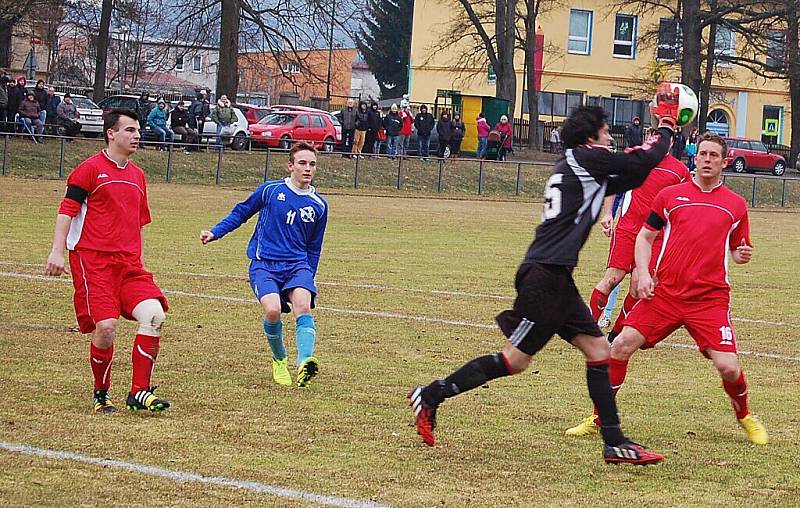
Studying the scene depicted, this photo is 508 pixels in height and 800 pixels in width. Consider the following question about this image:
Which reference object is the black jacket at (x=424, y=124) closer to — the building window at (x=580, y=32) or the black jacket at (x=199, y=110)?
the black jacket at (x=199, y=110)

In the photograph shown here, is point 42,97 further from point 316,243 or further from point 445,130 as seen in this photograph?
point 316,243

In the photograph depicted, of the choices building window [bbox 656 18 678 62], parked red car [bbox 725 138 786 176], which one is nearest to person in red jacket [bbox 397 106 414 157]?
building window [bbox 656 18 678 62]

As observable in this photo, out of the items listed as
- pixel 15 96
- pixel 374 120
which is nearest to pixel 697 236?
pixel 15 96

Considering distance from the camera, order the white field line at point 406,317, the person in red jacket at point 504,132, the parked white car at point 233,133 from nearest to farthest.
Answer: the white field line at point 406,317, the parked white car at point 233,133, the person in red jacket at point 504,132

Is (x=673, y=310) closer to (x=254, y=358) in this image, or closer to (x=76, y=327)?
(x=254, y=358)

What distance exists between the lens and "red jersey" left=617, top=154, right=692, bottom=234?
9867mm

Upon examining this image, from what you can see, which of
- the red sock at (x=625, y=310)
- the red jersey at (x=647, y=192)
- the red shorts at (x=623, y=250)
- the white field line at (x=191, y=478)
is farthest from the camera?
the red shorts at (x=623, y=250)

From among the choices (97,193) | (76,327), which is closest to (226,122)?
(76,327)

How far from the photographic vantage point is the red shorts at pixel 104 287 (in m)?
7.37

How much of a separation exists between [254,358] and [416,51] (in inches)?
2306

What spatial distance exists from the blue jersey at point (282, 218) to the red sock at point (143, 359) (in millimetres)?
1394

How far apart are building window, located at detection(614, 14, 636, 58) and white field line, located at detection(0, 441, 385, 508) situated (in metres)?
63.1

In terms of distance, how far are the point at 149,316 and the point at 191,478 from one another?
5.35 feet

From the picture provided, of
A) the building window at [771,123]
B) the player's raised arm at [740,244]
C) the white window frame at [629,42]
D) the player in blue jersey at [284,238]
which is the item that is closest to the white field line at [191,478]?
the player in blue jersey at [284,238]
